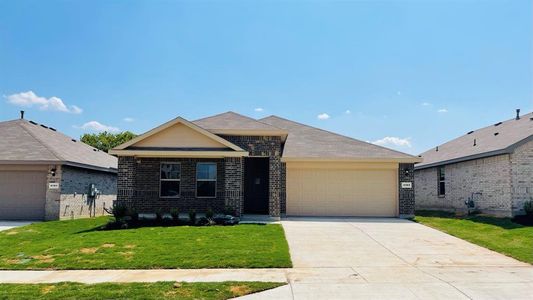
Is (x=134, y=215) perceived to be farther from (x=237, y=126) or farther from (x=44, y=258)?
(x=237, y=126)

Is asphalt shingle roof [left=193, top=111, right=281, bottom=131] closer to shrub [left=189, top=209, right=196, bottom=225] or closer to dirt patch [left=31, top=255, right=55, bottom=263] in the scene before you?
shrub [left=189, top=209, right=196, bottom=225]

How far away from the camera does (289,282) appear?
25.6ft

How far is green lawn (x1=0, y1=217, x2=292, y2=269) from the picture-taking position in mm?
9461

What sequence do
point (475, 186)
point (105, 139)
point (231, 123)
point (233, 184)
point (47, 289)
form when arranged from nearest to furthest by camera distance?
point (47, 289)
point (233, 184)
point (231, 123)
point (475, 186)
point (105, 139)

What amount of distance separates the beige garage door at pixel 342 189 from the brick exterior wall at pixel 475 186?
4.07 metres

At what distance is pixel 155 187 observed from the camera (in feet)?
53.2

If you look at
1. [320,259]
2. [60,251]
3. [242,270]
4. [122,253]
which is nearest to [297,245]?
[320,259]

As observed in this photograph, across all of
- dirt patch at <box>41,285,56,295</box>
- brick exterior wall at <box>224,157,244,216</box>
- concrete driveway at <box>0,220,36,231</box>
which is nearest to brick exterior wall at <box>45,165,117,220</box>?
concrete driveway at <box>0,220,36,231</box>

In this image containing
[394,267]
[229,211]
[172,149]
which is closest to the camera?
[394,267]

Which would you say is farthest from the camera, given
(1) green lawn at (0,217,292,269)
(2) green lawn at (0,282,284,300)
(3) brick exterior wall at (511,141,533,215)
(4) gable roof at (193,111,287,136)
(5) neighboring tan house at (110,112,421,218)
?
(4) gable roof at (193,111,287,136)

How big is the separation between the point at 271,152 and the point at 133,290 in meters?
10.0

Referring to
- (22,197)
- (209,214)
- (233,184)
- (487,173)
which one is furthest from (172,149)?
(487,173)

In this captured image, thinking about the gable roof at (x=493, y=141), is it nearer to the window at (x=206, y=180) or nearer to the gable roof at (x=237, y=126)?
the gable roof at (x=237, y=126)

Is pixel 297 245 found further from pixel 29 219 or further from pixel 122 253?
pixel 29 219
